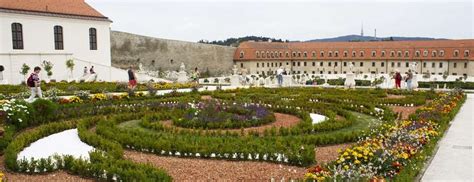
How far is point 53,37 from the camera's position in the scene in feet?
117

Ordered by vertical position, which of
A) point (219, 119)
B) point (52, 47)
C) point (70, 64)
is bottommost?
point (219, 119)

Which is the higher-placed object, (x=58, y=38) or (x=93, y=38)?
(x=93, y=38)

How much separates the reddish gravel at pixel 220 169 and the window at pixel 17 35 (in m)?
29.7

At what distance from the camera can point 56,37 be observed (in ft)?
118

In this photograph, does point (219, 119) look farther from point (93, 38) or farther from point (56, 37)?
point (93, 38)

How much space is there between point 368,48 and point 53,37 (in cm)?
4851

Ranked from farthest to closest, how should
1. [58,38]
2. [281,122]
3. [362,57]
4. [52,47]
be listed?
[362,57], [58,38], [52,47], [281,122]

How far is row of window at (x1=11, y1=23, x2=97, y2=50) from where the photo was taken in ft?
109

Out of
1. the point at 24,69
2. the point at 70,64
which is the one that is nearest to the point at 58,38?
the point at 70,64

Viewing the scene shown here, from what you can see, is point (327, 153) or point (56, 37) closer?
point (327, 153)

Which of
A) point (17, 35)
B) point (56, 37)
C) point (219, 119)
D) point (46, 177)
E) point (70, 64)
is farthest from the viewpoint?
point (56, 37)

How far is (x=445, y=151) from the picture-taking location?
9.16m

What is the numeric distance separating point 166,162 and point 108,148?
1.45 metres

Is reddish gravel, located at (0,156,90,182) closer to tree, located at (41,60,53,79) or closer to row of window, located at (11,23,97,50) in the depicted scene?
tree, located at (41,60,53,79)
